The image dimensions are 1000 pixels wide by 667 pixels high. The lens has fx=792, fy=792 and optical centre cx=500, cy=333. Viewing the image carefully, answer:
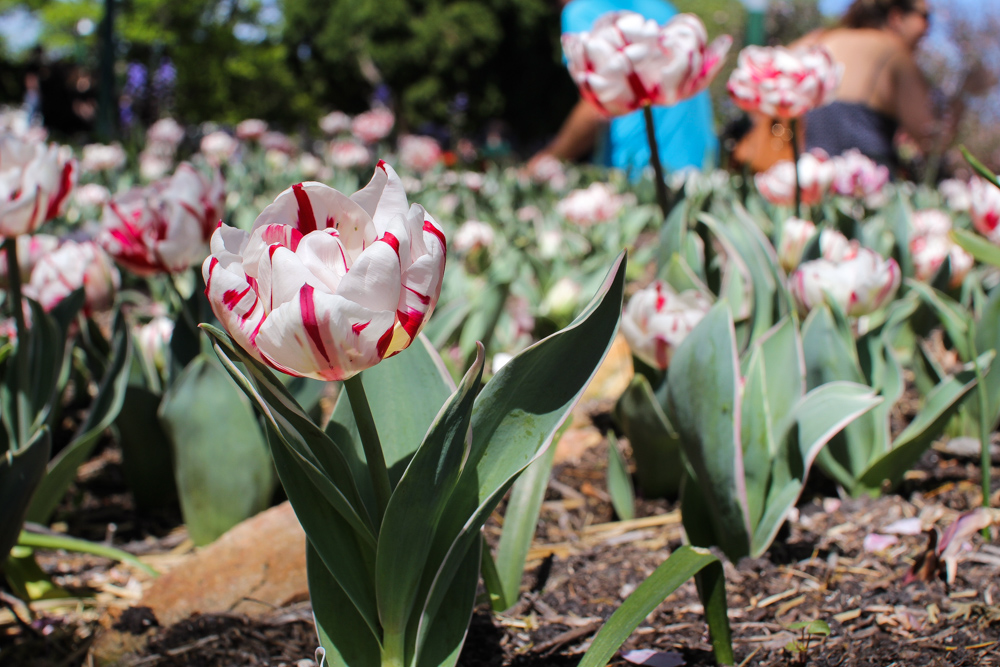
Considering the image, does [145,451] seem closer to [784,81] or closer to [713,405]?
[713,405]

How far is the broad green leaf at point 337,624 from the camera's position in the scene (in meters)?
0.87

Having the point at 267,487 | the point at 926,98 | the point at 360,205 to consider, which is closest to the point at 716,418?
the point at 360,205

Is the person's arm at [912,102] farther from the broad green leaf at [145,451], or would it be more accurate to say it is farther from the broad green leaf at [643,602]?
the broad green leaf at [643,602]

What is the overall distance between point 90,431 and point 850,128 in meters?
4.35

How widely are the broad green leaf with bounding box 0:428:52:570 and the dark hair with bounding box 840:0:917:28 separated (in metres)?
4.93

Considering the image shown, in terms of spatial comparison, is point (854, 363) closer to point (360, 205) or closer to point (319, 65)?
point (360, 205)

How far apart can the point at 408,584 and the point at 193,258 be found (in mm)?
953

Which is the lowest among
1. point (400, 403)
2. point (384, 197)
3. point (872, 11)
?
point (400, 403)

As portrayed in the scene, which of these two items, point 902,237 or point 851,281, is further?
point 902,237

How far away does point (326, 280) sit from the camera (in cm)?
65

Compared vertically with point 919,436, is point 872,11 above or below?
above

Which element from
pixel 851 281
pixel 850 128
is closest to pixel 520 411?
pixel 851 281

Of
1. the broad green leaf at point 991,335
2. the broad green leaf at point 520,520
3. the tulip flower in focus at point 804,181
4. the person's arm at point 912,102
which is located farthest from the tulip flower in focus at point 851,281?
the person's arm at point 912,102

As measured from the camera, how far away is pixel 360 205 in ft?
2.33
